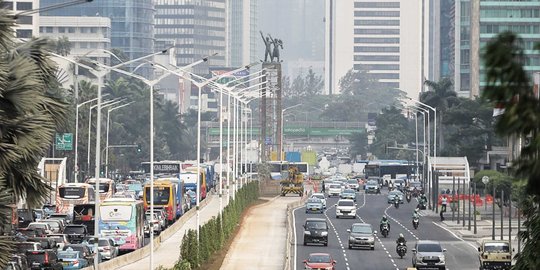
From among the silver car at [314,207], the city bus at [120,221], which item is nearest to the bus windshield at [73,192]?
the city bus at [120,221]

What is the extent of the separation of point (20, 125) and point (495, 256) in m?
37.6

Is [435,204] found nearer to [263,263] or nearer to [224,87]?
[224,87]

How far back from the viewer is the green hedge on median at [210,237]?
2106 inches

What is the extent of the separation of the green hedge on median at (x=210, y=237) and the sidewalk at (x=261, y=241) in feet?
2.34

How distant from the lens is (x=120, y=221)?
68688 millimetres

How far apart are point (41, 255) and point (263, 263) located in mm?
13225

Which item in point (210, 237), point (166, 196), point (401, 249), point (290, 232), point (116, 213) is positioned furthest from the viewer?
point (166, 196)

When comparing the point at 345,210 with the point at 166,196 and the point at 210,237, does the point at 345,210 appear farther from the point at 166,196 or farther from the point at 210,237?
the point at 210,237

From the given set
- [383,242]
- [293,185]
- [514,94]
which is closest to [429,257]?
[383,242]

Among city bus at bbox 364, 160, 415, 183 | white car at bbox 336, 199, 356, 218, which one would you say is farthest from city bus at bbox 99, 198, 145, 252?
city bus at bbox 364, 160, 415, 183

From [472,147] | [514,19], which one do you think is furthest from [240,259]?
[514,19]

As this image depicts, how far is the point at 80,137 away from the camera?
151625 mm

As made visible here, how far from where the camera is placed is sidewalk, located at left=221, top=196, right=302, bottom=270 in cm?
6481

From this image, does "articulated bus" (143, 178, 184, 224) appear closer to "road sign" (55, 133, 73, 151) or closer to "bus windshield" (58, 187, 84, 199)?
"bus windshield" (58, 187, 84, 199)
